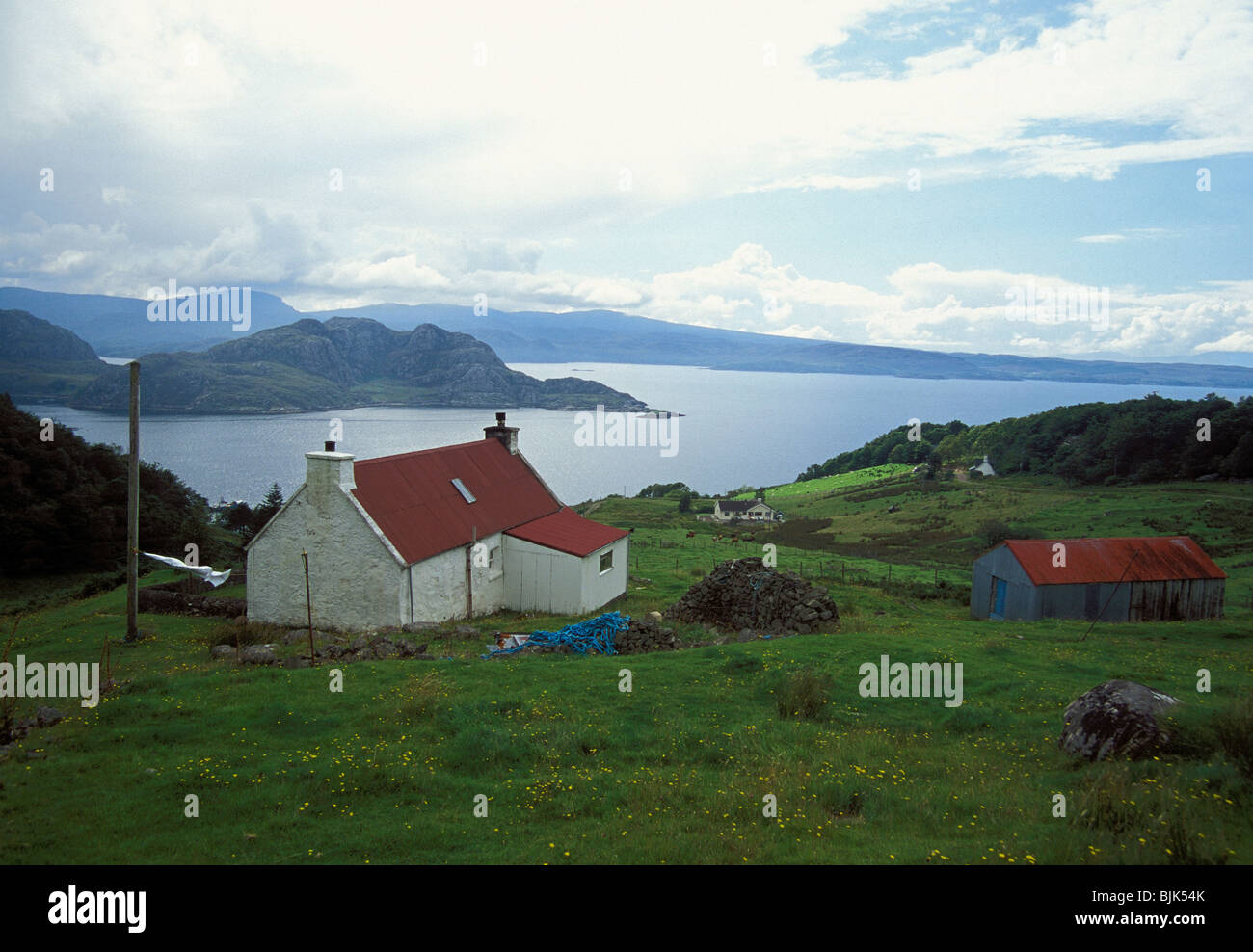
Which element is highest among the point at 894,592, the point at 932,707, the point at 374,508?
the point at 374,508

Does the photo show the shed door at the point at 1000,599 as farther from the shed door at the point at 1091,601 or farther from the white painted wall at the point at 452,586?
the white painted wall at the point at 452,586

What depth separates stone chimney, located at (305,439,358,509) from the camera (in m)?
26.0

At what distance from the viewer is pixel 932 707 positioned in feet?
49.2

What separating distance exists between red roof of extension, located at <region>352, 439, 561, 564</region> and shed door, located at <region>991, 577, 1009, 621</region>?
2192 centimetres

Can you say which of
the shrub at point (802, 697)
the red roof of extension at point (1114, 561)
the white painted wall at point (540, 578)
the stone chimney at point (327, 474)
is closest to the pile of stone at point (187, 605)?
the stone chimney at point (327, 474)

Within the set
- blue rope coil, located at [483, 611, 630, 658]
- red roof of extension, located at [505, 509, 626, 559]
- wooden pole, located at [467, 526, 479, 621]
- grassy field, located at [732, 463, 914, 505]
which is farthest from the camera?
grassy field, located at [732, 463, 914, 505]

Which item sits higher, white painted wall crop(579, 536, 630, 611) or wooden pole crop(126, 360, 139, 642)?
wooden pole crop(126, 360, 139, 642)

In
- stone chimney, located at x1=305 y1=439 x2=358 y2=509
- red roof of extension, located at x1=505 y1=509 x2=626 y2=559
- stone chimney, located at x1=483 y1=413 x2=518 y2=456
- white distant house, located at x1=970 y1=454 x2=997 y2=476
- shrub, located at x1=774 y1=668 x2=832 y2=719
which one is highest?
stone chimney, located at x1=483 y1=413 x2=518 y2=456

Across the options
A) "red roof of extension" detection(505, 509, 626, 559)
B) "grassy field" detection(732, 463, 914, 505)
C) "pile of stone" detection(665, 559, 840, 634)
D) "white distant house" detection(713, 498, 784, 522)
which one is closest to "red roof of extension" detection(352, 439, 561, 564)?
"red roof of extension" detection(505, 509, 626, 559)

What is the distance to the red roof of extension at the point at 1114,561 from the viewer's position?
106ft

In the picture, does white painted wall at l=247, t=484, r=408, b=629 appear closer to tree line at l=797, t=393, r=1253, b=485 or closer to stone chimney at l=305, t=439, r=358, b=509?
stone chimney at l=305, t=439, r=358, b=509
